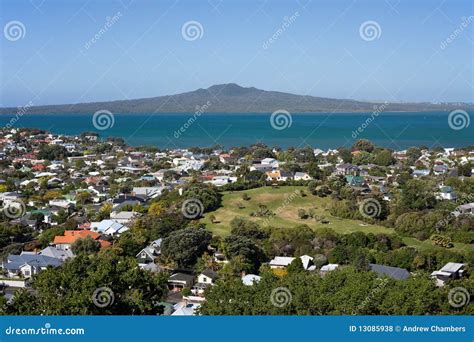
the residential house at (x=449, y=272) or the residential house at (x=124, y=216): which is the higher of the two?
the residential house at (x=449, y=272)

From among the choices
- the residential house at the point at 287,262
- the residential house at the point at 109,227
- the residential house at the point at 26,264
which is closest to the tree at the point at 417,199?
the residential house at the point at 287,262

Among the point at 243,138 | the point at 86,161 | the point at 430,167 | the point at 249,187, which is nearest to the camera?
the point at 249,187

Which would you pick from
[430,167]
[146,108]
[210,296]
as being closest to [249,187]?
[430,167]

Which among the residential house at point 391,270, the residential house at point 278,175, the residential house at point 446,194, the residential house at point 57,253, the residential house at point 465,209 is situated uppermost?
the residential house at point 446,194

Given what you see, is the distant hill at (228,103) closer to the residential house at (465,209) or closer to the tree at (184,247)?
the residential house at (465,209)

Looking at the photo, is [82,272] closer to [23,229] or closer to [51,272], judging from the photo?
[51,272]
